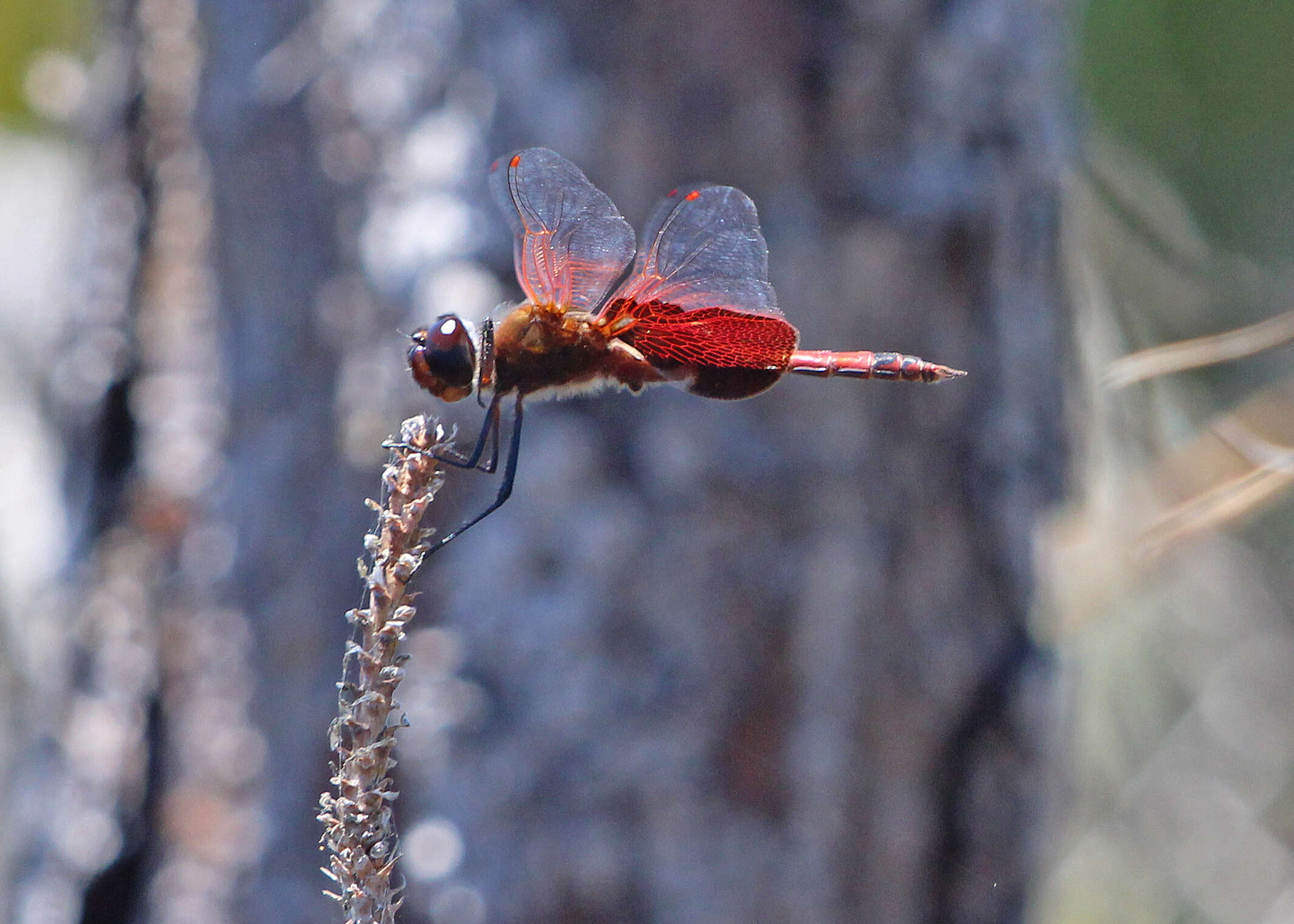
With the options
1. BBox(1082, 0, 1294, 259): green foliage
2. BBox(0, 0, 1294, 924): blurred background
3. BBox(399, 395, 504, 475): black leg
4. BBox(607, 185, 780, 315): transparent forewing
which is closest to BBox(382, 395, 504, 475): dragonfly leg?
BBox(399, 395, 504, 475): black leg

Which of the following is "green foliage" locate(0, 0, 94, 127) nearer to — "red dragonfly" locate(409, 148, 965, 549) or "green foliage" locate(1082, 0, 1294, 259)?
"red dragonfly" locate(409, 148, 965, 549)

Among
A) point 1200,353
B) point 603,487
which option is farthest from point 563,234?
point 1200,353

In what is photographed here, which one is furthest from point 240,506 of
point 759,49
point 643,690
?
point 759,49

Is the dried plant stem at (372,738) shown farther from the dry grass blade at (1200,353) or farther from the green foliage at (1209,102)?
the green foliage at (1209,102)

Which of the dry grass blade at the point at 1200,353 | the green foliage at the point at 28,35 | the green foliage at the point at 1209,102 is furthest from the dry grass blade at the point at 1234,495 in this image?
the green foliage at the point at 28,35

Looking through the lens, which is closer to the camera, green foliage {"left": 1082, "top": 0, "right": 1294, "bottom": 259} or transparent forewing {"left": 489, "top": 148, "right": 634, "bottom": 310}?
transparent forewing {"left": 489, "top": 148, "right": 634, "bottom": 310}

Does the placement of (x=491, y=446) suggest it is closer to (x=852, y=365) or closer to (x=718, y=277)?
(x=718, y=277)

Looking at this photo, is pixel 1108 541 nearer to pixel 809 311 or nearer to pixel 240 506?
pixel 809 311
